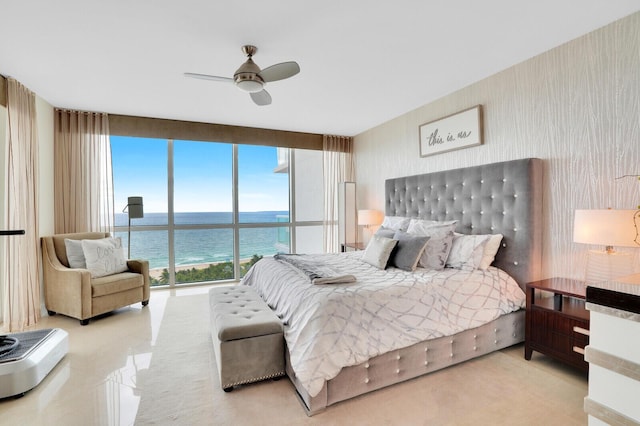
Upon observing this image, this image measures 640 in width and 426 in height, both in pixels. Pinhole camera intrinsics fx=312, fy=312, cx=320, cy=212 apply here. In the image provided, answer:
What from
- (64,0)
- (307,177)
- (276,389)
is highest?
(64,0)

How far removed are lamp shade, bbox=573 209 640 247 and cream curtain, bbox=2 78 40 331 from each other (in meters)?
5.17

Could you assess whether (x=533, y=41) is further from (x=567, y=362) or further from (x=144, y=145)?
(x=144, y=145)

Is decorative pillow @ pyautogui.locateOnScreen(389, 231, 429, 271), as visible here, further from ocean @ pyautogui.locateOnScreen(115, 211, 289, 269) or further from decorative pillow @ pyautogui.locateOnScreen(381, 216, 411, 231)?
ocean @ pyautogui.locateOnScreen(115, 211, 289, 269)

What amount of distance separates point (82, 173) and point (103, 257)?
1.37 meters

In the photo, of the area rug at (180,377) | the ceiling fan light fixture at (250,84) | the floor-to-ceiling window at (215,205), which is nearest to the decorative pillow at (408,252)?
the area rug at (180,377)

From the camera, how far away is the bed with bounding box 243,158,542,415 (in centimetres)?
199

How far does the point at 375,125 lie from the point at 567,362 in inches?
155

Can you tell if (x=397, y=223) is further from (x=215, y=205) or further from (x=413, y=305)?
(x=215, y=205)

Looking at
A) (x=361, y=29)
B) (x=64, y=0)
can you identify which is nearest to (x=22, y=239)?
(x=64, y=0)

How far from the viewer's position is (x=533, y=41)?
2.57 meters

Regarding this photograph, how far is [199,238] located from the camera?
6.47m

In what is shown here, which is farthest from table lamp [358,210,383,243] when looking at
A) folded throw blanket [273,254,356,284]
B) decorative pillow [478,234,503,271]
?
decorative pillow [478,234,503,271]

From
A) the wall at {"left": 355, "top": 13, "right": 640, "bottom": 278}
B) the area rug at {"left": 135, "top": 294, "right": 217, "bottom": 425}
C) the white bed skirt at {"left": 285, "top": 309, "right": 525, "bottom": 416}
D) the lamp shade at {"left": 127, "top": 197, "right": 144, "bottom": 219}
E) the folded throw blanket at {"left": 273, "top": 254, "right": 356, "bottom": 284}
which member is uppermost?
the wall at {"left": 355, "top": 13, "right": 640, "bottom": 278}

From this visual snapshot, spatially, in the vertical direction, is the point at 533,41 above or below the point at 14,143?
above
